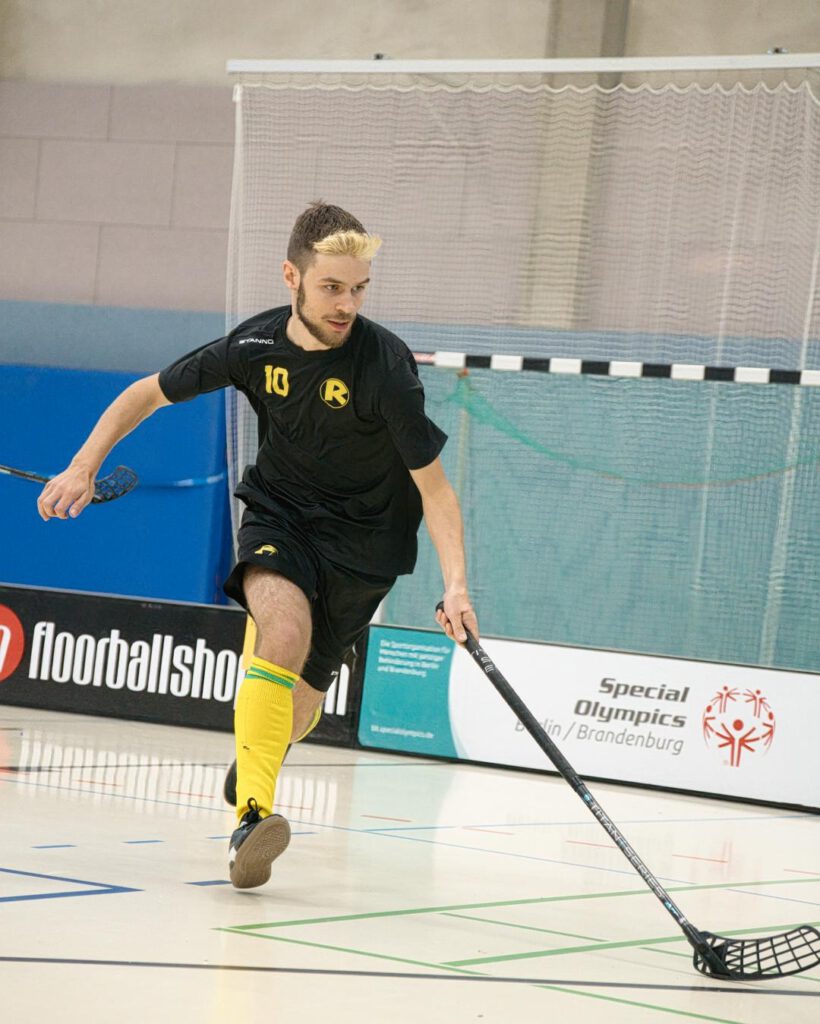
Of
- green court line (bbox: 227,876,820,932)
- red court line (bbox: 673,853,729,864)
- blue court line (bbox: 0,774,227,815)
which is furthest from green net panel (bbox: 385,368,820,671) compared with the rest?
blue court line (bbox: 0,774,227,815)

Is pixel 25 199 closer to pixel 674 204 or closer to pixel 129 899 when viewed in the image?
pixel 674 204

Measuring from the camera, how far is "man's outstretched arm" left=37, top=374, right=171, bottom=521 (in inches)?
151

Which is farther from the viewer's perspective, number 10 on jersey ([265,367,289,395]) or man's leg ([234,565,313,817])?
number 10 on jersey ([265,367,289,395])

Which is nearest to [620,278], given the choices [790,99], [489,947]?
[790,99]

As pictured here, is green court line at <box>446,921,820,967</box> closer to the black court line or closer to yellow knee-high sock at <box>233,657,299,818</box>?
the black court line

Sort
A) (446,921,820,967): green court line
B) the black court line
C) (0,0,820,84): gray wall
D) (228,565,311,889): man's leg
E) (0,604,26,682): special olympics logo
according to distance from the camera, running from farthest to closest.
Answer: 1. (0,0,820,84): gray wall
2. (0,604,26,682): special olympics logo
3. (228,565,311,889): man's leg
4. (446,921,820,967): green court line
5. the black court line

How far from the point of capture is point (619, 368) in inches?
310

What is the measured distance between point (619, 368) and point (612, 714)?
1.74m

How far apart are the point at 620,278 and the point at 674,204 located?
18.8 inches

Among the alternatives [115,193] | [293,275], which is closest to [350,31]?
[115,193]

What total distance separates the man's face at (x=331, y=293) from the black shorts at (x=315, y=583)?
478 millimetres

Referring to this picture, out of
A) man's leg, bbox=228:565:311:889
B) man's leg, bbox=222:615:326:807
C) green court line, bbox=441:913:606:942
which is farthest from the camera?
man's leg, bbox=222:615:326:807

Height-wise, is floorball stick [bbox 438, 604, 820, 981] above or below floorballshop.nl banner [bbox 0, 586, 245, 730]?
above

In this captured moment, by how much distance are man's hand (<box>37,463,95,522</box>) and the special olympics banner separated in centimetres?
370
